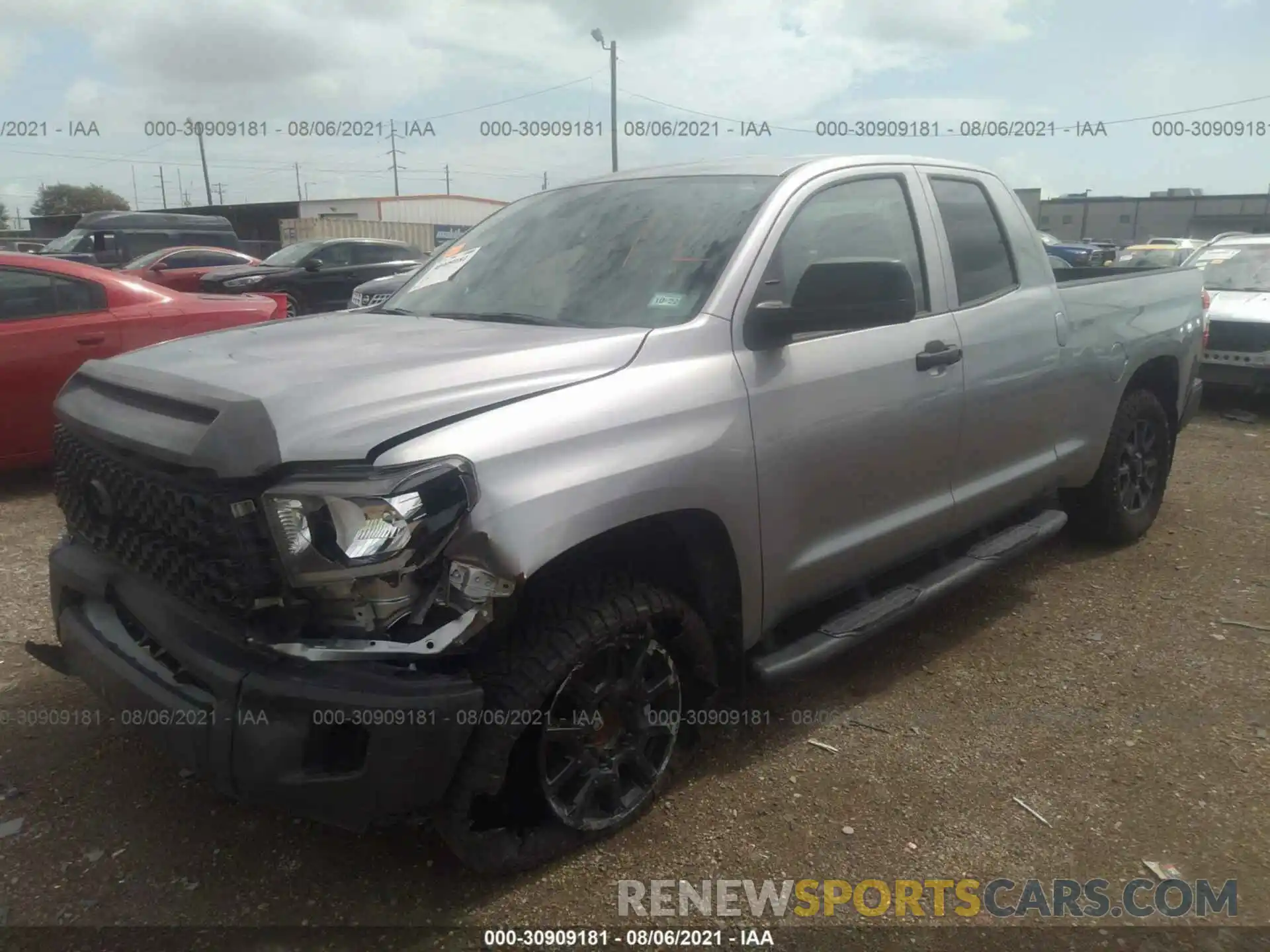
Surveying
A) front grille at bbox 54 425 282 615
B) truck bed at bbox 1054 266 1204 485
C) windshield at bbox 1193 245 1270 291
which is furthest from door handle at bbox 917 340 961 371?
windshield at bbox 1193 245 1270 291

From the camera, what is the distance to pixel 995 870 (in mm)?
2576

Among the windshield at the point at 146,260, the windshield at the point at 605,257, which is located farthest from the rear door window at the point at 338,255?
the windshield at the point at 605,257

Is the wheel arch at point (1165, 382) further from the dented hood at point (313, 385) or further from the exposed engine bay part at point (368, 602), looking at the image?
the exposed engine bay part at point (368, 602)

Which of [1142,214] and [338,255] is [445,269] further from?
[1142,214]

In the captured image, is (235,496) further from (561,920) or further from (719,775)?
(719,775)

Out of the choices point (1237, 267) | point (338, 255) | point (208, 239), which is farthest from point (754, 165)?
point (208, 239)

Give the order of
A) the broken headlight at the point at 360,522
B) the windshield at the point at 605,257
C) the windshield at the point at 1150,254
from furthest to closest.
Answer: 1. the windshield at the point at 1150,254
2. the windshield at the point at 605,257
3. the broken headlight at the point at 360,522

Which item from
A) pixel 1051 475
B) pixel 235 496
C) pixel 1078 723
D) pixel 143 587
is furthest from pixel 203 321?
pixel 1078 723

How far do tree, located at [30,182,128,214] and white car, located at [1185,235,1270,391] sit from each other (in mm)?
62930

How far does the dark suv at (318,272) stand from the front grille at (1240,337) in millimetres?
9387

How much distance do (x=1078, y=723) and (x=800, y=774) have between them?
42.7 inches

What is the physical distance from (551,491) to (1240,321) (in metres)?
→ 8.86

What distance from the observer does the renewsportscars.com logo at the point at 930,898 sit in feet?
7.97

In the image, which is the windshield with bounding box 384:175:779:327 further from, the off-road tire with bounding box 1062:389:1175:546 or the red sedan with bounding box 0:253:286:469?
the red sedan with bounding box 0:253:286:469
